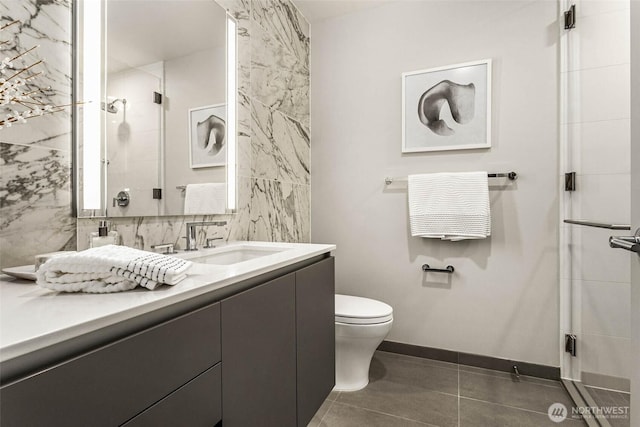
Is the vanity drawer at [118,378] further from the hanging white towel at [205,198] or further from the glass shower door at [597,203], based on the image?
the glass shower door at [597,203]

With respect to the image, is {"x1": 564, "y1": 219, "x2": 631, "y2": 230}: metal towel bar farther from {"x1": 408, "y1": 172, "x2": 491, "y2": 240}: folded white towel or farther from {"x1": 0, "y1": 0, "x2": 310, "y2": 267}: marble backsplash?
{"x1": 0, "y1": 0, "x2": 310, "y2": 267}: marble backsplash

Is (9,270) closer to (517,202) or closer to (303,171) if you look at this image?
(303,171)

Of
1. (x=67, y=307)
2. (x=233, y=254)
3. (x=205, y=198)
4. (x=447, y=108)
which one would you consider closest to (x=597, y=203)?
(x=447, y=108)

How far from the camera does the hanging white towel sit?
1498 millimetres

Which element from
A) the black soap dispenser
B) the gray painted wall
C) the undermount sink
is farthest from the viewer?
the gray painted wall

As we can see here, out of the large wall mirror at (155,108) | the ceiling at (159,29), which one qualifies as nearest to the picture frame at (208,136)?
the large wall mirror at (155,108)

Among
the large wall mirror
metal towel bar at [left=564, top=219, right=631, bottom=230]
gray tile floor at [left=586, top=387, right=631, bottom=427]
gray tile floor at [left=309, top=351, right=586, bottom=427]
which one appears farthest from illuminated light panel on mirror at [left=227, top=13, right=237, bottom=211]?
gray tile floor at [left=586, top=387, right=631, bottom=427]

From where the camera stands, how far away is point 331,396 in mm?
1755

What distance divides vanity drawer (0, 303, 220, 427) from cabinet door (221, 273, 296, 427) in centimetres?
8

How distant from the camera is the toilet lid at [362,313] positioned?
170 cm

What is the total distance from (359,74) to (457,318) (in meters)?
1.78

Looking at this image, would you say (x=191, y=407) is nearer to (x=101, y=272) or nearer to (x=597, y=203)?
(x=101, y=272)

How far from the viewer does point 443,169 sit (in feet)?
6.89

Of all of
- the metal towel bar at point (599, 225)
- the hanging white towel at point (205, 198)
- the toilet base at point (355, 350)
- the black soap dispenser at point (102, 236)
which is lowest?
the toilet base at point (355, 350)
